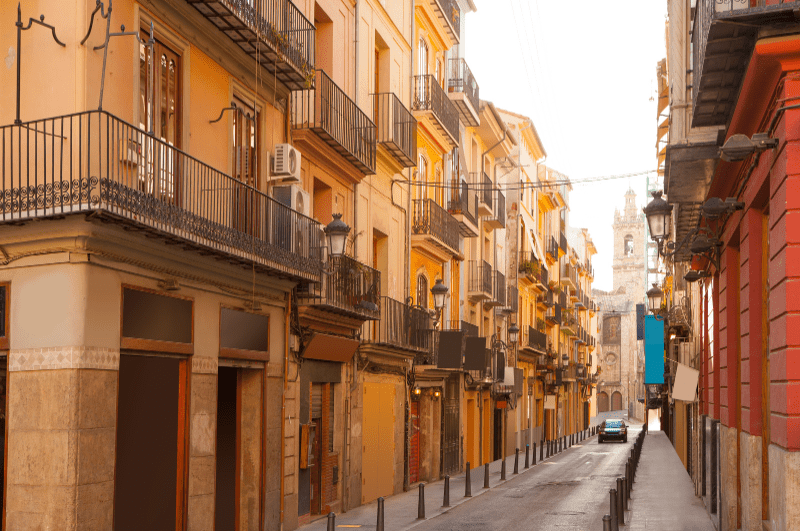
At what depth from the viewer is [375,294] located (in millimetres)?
19000

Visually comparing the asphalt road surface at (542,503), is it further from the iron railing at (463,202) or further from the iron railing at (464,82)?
the iron railing at (464,82)

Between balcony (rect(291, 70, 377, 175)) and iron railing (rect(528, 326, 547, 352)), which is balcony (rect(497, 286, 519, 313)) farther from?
balcony (rect(291, 70, 377, 175))

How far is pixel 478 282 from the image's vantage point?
33.4 m

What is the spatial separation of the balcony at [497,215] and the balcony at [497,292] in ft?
6.39

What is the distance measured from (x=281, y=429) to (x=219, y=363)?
2423 millimetres

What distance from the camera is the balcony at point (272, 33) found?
12367 mm

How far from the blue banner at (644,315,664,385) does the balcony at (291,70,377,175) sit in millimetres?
17311

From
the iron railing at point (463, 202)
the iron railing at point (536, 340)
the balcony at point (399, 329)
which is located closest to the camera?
the balcony at point (399, 329)

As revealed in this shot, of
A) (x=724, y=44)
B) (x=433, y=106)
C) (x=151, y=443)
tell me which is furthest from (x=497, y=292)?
(x=724, y=44)

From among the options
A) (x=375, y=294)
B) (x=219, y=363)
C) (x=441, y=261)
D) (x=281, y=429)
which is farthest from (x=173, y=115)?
(x=441, y=261)

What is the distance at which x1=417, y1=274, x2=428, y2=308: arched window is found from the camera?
2631cm

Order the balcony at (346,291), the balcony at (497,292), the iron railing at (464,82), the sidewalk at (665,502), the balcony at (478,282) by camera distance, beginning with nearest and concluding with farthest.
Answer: the balcony at (346,291)
the sidewalk at (665,502)
the iron railing at (464,82)
the balcony at (478,282)
the balcony at (497,292)

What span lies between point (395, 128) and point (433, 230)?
4.53 metres

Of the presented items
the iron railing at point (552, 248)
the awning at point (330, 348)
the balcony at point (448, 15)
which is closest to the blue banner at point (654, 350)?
the balcony at point (448, 15)
